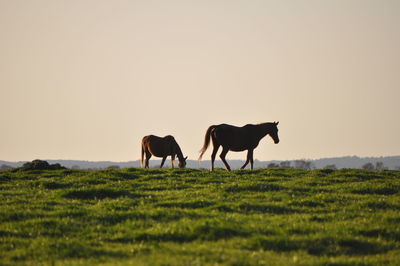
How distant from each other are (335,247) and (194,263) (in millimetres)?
4215

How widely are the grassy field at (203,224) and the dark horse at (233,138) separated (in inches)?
312

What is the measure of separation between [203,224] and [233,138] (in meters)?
18.6

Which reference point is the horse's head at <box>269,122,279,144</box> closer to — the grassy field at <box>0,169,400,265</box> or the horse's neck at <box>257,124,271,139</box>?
the horse's neck at <box>257,124,271,139</box>

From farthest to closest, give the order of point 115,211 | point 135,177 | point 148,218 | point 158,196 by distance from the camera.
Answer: point 135,177 < point 158,196 < point 115,211 < point 148,218

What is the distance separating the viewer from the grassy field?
11836 mm

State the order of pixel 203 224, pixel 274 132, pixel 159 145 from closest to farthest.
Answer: pixel 203 224 → pixel 274 132 → pixel 159 145

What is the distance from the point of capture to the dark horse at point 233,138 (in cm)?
3172

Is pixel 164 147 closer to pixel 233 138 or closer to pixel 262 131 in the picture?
pixel 233 138

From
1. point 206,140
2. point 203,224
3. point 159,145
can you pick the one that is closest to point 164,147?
point 159,145

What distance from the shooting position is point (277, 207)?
56.5ft

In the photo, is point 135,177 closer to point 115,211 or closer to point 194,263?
point 115,211

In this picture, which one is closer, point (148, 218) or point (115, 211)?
point (148, 218)

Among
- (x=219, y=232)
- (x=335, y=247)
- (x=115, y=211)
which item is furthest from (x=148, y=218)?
(x=335, y=247)

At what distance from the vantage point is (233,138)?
1264 inches
